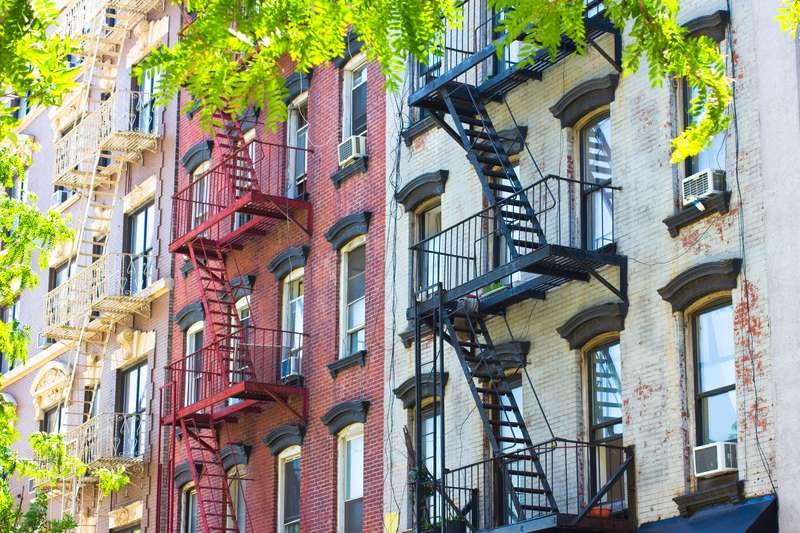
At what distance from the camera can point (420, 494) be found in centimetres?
2234

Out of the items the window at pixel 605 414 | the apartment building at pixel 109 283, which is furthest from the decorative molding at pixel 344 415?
the apartment building at pixel 109 283

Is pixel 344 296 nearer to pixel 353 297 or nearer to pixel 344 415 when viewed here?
pixel 353 297

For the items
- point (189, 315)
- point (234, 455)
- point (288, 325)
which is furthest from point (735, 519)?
point (189, 315)

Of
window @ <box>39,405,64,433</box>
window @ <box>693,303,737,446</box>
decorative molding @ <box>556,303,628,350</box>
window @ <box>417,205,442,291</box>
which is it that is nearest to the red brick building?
window @ <box>417,205,442,291</box>

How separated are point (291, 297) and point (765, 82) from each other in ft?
42.1

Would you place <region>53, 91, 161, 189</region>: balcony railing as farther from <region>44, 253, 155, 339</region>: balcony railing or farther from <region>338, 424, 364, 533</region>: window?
<region>338, 424, 364, 533</region>: window

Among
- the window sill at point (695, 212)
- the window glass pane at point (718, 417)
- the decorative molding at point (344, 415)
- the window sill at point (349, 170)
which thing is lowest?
the window glass pane at point (718, 417)

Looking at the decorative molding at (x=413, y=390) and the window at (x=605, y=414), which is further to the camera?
the decorative molding at (x=413, y=390)

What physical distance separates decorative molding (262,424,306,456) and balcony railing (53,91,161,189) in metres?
9.87

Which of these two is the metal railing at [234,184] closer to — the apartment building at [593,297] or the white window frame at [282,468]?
the white window frame at [282,468]

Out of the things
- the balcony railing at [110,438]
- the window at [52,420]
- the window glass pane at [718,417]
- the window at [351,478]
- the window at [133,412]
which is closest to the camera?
the window glass pane at [718,417]

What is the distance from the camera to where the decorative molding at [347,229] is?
89.4 ft

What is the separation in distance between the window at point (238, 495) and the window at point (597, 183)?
1043 cm

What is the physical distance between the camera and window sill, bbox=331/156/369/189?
27.7m
